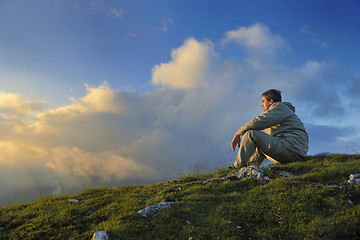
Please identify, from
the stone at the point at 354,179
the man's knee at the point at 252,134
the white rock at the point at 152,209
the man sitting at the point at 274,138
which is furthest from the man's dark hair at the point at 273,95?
the white rock at the point at 152,209

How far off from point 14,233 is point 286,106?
34.0 feet

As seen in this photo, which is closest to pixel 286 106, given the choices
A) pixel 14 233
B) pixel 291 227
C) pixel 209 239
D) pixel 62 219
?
pixel 291 227

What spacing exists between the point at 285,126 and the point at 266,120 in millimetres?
1185

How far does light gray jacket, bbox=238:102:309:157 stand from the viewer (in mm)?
10195

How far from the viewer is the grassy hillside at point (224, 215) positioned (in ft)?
16.6

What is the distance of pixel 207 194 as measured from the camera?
7262 millimetres

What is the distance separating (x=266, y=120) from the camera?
33.2 feet

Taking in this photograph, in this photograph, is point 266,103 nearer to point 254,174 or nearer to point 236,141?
point 236,141

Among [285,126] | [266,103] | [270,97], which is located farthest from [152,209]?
[270,97]

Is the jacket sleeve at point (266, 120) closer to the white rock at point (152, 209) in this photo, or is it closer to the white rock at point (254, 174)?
the white rock at point (254, 174)

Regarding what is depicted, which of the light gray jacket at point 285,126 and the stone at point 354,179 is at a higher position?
the light gray jacket at point 285,126

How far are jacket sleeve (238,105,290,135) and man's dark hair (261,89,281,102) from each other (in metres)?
0.79

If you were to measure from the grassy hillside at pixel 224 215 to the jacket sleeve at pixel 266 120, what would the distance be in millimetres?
2528

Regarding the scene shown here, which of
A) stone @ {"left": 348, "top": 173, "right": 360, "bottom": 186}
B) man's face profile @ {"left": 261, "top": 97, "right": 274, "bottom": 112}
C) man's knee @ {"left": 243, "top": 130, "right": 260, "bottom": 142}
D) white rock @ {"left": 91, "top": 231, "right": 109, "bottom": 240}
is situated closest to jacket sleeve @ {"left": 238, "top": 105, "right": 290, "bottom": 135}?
man's knee @ {"left": 243, "top": 130, "right": 260, "bottom": 142}
